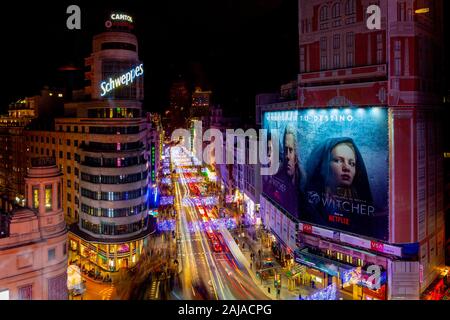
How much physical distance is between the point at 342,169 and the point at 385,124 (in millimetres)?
4871

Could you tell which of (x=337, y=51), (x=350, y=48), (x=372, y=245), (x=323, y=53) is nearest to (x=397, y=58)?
(x=350, y=48)

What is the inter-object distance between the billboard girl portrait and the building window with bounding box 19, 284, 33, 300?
2210 cm

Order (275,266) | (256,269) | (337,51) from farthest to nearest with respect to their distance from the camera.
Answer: (275,266) → (256,269) → (337,51)

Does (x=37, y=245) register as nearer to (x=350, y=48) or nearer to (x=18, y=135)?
(x=350, y=48)

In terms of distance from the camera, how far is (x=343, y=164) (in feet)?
99.1

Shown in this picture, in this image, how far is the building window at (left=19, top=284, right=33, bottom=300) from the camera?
23.3 meters

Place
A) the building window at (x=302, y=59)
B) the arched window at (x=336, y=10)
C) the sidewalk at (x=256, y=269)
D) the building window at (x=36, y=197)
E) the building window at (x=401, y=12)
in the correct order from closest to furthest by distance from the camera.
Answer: the building window at (x=36, y=197) < the building window at (x=401, y=12) < the arched window at (x=336, y=10) < the sidewalk at (x=256, y=269) < the building window at (x=302, y=59)

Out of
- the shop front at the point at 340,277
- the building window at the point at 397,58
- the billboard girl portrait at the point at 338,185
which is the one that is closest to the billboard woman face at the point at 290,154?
the billboard girl portrait at the point at 338,185

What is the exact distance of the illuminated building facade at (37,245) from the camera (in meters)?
23.3

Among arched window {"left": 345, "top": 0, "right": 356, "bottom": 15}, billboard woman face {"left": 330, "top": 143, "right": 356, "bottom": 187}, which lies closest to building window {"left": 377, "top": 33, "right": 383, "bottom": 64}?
arched window {"left": 345, "top": 0, "right": 356, "bottom": 15}

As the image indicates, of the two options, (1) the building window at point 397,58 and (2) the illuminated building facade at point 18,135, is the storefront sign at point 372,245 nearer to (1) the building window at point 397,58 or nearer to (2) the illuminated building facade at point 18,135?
(1) the building window at point 397,58

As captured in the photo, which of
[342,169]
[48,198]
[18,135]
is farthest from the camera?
[18,135]

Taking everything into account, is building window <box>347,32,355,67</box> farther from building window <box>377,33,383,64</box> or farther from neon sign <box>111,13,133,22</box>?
neon sign <box>111,13,133,22</box>
